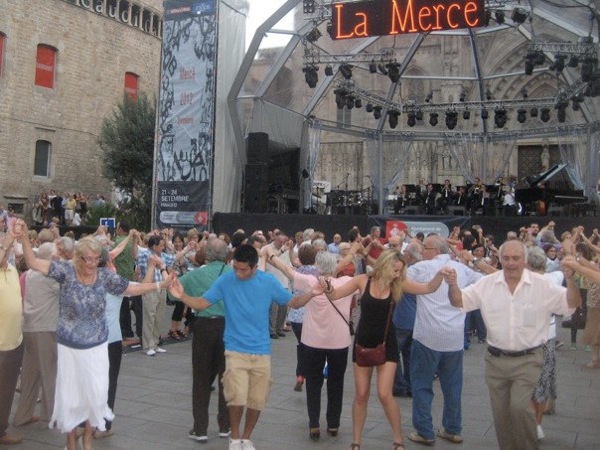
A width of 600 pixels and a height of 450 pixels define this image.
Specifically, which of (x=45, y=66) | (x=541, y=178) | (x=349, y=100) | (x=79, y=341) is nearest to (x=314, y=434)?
(x=79, y=341)

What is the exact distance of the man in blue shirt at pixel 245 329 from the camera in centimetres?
517

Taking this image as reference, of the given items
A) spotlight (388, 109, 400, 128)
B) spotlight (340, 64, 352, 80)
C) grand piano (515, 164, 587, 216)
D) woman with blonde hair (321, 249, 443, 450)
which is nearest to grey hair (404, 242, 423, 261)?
woman with blonde hair (321, 249, 443, 450)

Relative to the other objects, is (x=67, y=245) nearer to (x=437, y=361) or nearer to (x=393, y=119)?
(x=437, y=361)

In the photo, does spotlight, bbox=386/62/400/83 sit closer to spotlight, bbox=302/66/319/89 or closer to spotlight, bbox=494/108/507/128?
spotlight, bbox=302/66/319/89

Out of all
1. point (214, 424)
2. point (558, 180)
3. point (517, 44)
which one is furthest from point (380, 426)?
point (517, 44)

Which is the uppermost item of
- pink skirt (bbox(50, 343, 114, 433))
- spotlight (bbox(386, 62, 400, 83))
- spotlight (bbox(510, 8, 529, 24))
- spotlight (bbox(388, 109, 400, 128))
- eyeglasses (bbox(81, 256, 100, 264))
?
spotlight (bbox(510, 8, 529, 24))

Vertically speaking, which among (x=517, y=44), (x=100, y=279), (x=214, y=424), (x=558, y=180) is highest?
(x=517, y=44)

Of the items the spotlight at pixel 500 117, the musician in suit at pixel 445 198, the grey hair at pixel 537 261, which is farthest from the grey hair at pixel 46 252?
the spotlight at pixel 500 117

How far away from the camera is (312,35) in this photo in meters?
19.4

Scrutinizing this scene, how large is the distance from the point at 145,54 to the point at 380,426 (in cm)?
3252

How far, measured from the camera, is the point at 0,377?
5727mm

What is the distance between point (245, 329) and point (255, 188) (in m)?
15.7

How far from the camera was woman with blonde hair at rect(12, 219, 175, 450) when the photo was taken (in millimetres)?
4730

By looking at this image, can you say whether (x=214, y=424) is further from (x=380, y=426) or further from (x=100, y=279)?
(x=100, y=279)
